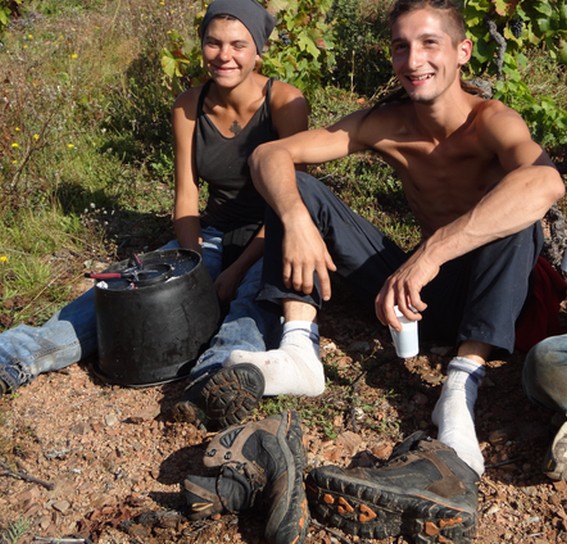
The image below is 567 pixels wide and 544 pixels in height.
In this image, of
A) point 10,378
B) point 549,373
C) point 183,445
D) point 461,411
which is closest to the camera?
point 549,373

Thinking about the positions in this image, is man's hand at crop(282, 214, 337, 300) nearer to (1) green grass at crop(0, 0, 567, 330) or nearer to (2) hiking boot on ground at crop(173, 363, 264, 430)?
(2) hiking boot on ground at crop(173, 363, 264, 430)

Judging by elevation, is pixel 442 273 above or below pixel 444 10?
below

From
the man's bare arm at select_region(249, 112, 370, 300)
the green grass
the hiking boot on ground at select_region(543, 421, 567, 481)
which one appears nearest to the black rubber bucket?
the man's bare arm at select_region(249, 112, 370, 300)

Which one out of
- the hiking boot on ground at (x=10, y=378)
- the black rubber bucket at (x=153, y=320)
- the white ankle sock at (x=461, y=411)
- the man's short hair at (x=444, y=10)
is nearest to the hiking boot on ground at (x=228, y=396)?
the black rubber bucket at (x=153, y=320)

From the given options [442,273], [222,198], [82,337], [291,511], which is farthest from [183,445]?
[222,198]

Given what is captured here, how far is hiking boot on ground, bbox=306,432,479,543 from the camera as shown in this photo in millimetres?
2453

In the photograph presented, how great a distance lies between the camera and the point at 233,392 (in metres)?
2.92

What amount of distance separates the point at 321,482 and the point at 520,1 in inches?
151

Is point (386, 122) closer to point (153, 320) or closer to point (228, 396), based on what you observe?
point (153, 320)

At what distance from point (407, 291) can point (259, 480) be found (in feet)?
2.77

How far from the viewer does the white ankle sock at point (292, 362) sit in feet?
10.1

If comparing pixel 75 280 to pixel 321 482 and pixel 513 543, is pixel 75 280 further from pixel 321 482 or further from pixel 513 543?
pixel 513 543

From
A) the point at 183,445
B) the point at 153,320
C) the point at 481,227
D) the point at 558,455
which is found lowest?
the point at 183,445

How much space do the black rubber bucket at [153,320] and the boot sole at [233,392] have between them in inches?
18.2
